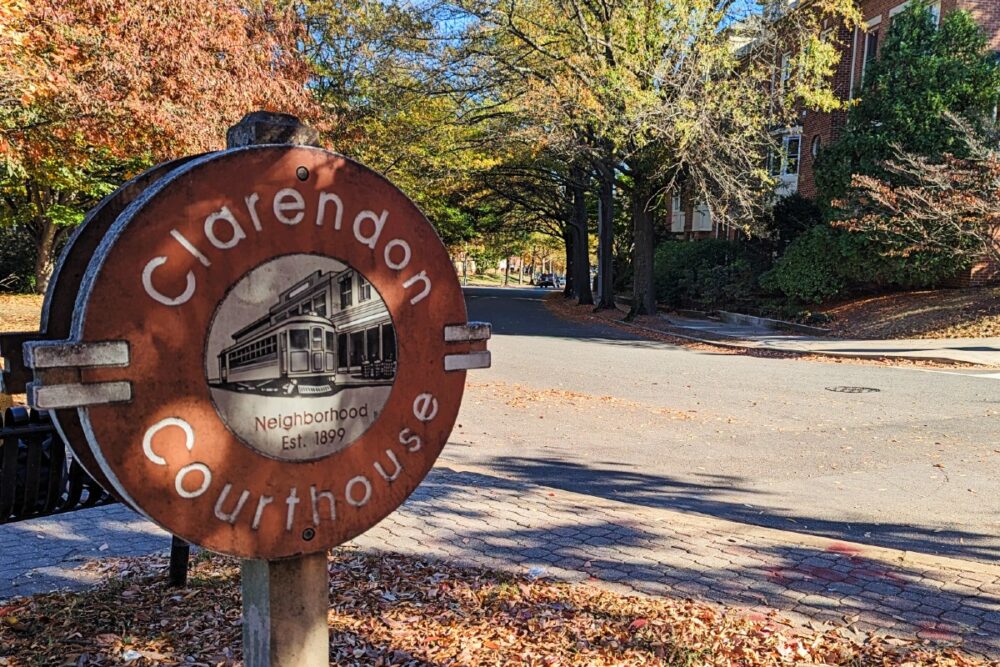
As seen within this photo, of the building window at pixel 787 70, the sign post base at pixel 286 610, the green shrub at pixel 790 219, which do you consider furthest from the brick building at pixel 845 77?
the sign post base at pixel 286 610

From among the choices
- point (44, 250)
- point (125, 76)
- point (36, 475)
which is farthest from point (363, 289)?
point (44, 250)

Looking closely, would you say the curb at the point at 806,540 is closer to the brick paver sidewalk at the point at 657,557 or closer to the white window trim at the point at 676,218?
the brick paver sidewalk at the point at 657,557

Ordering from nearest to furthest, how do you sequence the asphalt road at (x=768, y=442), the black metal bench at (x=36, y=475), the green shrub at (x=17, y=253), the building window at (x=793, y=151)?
the black metal bench at (x=36, y=475)
the asphalt road at (x=768, y=442)
the building window at (x=793, y=151)
the green shrub at (x=17, y=253)

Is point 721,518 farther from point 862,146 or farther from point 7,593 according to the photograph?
point 862,146

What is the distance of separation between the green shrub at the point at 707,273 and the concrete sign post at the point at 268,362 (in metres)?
24.2

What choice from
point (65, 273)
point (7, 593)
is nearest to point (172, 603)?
point (7, 593)

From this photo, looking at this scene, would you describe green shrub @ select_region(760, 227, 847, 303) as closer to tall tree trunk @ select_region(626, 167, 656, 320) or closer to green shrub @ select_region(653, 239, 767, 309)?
green shrub @ select_region(653, 239, 767, 309)

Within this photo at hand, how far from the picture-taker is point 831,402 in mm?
10219

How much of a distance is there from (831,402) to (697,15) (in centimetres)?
1208

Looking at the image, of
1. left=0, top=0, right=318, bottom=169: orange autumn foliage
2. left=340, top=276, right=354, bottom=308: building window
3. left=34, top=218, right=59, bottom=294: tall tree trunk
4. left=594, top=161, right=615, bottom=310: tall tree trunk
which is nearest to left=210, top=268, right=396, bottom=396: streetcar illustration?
left=340, top=276, right=354, bottom=308: building window

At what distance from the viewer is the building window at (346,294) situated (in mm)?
2012

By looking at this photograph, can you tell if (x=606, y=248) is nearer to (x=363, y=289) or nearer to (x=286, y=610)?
(x=363, y=289)

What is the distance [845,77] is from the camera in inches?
1076

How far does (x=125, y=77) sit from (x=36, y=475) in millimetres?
7536
